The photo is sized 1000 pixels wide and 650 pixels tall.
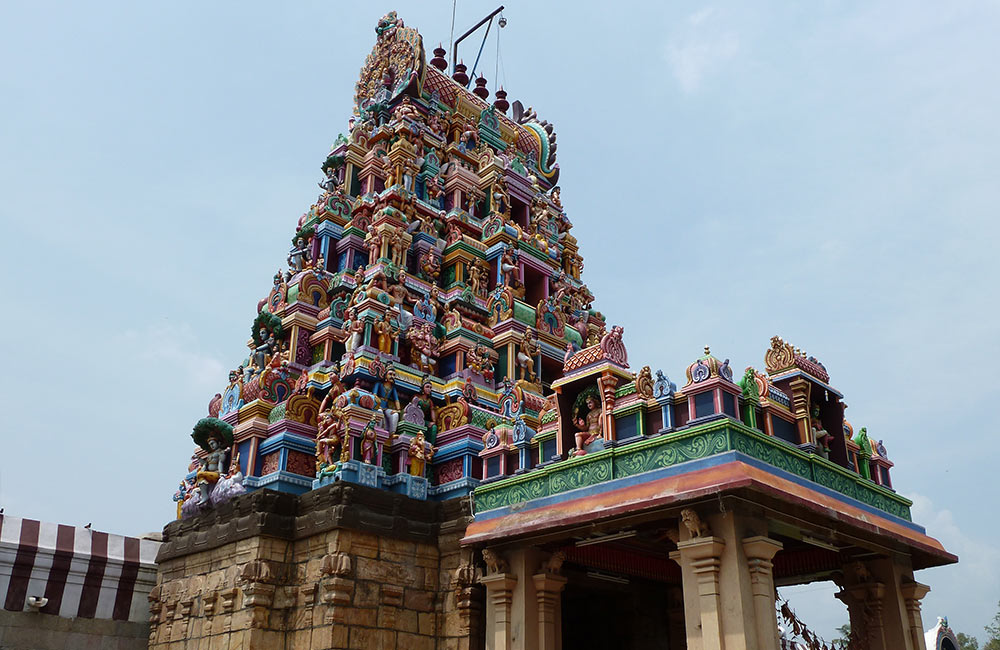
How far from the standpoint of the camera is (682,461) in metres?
12.4

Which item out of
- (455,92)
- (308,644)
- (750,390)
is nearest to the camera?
(750,390)

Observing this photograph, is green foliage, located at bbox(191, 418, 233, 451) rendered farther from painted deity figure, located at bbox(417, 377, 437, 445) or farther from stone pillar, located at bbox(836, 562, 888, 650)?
stone pillar, located at bbox(836, 562, 888, 650)

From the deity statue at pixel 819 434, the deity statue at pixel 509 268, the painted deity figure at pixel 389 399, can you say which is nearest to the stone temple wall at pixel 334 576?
the painted deity figure at pixel 389 399

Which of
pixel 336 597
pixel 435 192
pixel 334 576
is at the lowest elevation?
pixel 336 597

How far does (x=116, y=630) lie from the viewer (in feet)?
62.1

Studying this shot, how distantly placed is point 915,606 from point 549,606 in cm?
679

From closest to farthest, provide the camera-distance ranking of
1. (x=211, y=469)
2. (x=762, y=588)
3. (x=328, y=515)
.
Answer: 1. (x=762, y=588)
2. (x=328, y=515)
3. (x=211, y=469)

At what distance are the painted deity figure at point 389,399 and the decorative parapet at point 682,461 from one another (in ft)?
8.58

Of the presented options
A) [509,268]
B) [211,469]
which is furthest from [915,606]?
[211,469]

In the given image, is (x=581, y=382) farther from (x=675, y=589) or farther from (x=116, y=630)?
(x=116, y=630)

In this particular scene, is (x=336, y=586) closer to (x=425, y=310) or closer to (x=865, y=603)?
(x=425, y=310)

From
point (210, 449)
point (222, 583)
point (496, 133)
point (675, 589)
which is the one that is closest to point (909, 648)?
point (675, 589)

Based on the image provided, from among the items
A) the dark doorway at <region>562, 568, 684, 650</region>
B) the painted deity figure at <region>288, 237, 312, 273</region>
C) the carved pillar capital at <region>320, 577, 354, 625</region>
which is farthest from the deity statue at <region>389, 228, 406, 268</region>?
the dark doorway at <region>562, 568, 684, 650</region>

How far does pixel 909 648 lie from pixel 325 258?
16137 millimetres
